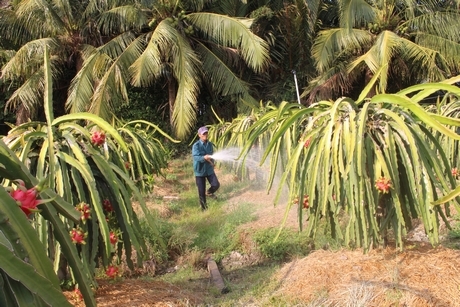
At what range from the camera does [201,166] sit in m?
6.71

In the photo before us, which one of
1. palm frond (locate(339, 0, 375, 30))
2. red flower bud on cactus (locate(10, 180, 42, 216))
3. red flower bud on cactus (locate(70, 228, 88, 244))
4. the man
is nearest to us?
red flower bud on cactus (locate(10, 180, 42, 216))

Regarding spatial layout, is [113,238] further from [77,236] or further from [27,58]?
[27,58]

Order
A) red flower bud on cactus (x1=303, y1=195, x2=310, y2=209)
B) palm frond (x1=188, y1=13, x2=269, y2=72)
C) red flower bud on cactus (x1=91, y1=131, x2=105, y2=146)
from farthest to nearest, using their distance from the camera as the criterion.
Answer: palm frond (x1=188, y1=13, x2=269, y2=72) → red flower bud on cactus (x1=303, y1=195, x2=310, y2=209) → red flower bud on cactus (x1=91, y1=131, x2=105, y2=146)

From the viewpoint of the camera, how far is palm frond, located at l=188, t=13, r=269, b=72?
10837mm

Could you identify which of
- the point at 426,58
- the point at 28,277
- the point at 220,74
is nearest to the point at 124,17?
the point at 220,74

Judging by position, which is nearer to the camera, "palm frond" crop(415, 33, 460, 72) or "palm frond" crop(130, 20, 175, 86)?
"palm frond" crop(130, 20, 175, 86)

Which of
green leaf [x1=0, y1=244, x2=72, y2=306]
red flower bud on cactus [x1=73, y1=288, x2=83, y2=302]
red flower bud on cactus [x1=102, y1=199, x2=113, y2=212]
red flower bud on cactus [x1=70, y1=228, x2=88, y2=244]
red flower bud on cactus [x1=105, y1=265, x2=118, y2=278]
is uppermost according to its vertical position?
green leaf [x1=0, y1=244, x2=72, y2=306]

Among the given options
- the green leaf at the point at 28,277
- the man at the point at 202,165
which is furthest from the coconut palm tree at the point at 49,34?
the green leaf at the point at 28,277

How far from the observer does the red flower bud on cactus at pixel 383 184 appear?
8.73ft

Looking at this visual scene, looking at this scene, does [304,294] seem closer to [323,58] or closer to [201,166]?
[201,166]

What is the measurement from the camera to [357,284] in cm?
281

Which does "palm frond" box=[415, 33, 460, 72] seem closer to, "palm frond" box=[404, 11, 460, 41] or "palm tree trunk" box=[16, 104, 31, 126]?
"palm frond" box=[404, 11, 460, 41]

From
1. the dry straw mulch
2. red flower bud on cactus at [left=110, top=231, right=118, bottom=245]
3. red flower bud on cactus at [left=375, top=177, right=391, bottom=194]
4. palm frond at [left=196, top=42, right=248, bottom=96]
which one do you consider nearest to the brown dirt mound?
red flower bud on cactus at [left=110, top=231, right=118, bottom=245]

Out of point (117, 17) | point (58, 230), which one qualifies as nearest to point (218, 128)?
point (117, 17)
